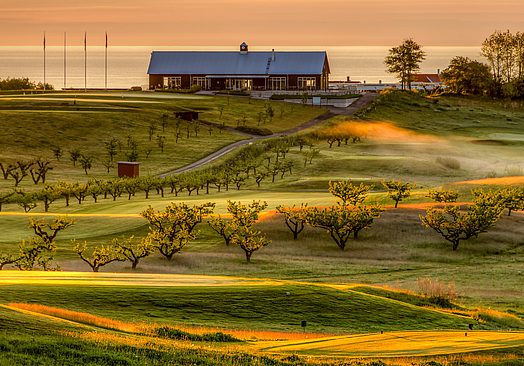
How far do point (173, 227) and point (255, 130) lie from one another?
244ft

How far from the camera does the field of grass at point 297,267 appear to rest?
23.4 m

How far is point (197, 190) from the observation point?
71312 mm

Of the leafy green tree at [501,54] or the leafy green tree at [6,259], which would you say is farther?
the leafy green tree at [501,54]

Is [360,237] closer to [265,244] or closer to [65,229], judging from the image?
[265,244]

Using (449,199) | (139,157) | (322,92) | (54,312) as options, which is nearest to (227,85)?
(322,92)

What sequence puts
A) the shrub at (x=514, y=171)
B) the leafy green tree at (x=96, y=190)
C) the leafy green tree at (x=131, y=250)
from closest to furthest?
the leafy green tree at (x=131, y=250) → the leafy green tree at (x=96, y=190) → the shrub at (x=514, y=171)

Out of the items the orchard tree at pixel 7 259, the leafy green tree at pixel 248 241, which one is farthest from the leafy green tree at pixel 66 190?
the leafy green tree at pixel 248 241

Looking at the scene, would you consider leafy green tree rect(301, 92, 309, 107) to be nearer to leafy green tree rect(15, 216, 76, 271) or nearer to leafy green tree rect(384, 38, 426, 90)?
leafy green tree rect(384, 38, 426, 90)

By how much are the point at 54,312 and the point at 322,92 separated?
477 ft

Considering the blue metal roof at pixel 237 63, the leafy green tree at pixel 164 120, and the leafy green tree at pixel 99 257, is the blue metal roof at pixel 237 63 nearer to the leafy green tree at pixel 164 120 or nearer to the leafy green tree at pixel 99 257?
the leafy green tree at pixel 164 120

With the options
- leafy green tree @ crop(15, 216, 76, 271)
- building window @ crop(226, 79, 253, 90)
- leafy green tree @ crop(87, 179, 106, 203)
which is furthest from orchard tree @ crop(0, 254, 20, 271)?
building window @ crop(226, 79, 253, 90)

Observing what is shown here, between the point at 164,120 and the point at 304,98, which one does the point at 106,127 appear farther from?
the point at 304,98

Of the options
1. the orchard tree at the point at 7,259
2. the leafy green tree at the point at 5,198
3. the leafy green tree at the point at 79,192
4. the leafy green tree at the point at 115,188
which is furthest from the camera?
the leafy green tree at the point at 115,188

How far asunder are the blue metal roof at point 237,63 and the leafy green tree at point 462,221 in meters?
118
